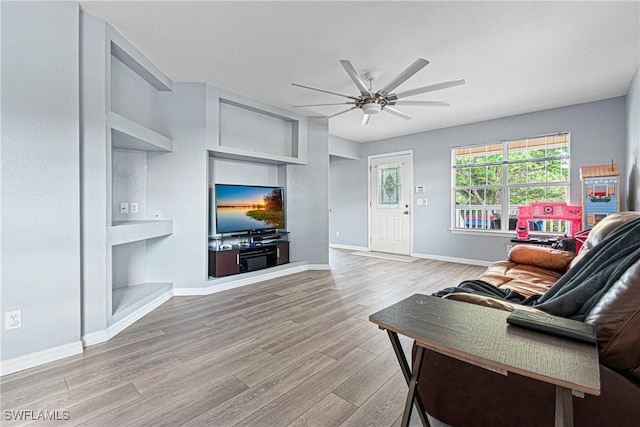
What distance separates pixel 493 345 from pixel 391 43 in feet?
8.79

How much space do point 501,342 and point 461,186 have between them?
522 centimetres

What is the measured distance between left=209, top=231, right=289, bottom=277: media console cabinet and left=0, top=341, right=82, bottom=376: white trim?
1.72 metres

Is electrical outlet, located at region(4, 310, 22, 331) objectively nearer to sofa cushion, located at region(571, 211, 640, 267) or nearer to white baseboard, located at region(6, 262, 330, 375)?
white baseboard, located at region(6, 262, 330, 375)

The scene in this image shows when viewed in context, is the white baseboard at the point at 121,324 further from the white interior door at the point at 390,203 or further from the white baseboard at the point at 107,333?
the white interior door at the point at 390,203

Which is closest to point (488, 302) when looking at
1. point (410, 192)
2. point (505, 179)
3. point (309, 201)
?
point (309, 201)

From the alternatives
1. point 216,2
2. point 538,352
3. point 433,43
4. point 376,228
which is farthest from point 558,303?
point 376,228

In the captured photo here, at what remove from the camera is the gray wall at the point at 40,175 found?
1.92 metres

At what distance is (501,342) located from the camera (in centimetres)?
93

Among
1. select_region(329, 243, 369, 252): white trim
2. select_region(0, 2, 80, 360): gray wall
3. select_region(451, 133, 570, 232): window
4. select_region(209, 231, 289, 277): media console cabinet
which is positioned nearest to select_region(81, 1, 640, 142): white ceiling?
select_region(0, 2, 80, 360): gray wall

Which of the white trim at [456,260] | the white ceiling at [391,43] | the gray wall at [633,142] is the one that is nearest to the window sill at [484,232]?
the white trim at [456,260]

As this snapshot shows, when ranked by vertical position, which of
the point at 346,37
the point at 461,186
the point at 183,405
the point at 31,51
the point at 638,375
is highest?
the point at 346,37

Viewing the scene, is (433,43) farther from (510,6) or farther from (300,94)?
(300,94)

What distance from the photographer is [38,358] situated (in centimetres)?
202

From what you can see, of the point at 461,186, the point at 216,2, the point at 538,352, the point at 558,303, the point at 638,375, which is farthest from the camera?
the point at 461,186
